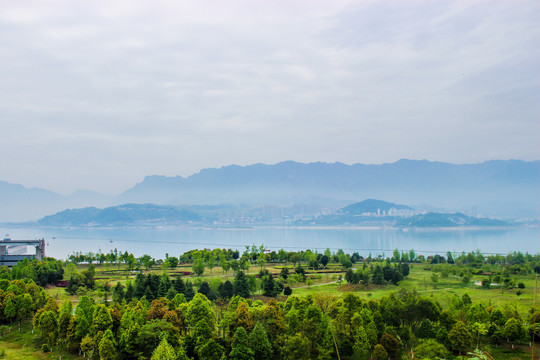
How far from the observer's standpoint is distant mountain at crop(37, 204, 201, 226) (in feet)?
518

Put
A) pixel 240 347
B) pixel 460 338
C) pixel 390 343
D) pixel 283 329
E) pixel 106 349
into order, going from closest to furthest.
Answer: pixel 240 347
pixel 106 349
pixel 390 343
pixel 460 338
pixel 283 329

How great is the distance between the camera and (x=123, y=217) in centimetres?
Answer: 16338

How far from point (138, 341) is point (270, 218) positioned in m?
169

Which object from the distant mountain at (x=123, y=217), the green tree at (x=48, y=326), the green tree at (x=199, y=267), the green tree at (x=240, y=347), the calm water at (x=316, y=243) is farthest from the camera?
the distant mountain at (x=123, y=217)

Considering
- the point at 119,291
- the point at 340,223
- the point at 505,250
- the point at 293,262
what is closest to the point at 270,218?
the point at 340,223

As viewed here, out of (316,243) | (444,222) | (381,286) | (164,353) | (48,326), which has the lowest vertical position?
(316,243)

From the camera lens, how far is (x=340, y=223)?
152 meters

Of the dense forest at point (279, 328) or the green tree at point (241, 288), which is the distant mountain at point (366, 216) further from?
the dense forest at point (279, 328)

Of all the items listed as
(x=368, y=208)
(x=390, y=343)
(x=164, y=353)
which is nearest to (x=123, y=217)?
(x=368, y=208)

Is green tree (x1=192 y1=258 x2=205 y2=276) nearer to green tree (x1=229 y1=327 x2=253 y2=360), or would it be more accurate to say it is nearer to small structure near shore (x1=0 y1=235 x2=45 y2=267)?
small structure near shore (x1=0 y1=235 x2=45 y2=267)

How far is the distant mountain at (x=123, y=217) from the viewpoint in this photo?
158 metres

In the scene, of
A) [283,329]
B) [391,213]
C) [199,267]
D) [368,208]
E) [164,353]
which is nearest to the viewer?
[164,353]

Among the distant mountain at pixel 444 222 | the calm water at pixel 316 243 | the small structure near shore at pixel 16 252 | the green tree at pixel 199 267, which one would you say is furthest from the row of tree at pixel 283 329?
the distant mountain at pixel 444 222

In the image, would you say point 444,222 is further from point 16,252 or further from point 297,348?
point 297,348
